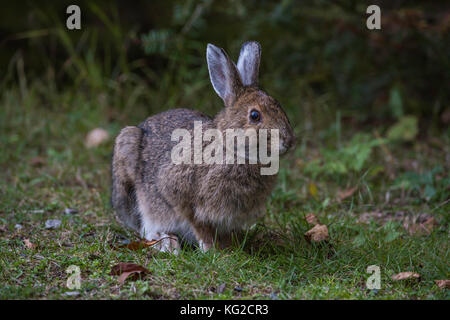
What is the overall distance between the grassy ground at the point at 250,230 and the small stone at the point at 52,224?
0.20 feet

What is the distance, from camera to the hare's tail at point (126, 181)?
17.4ft

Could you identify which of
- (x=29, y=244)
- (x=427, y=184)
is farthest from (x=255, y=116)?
(x=427, y=184)

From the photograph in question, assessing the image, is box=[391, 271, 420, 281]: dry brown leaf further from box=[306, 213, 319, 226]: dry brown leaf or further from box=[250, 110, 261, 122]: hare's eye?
box=[250, 110, 261, 122]: hare's eye

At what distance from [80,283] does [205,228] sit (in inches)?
47.8

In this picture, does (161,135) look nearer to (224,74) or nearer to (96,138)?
(224,74)

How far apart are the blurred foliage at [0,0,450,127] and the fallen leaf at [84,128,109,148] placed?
114 centimetres

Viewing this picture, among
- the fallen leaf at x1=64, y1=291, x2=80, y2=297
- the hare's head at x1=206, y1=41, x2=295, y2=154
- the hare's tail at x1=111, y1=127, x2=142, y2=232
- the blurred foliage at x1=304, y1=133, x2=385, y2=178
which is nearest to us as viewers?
the fallen leaf at x1=64, y1=291, x2=80, y2=297

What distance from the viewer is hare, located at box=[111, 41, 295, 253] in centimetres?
454

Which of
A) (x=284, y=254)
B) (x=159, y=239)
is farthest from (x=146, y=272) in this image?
(x=284, y=254)

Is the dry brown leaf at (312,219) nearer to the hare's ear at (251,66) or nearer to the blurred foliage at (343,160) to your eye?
the blurred foliage at (343,160)

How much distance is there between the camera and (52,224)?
205 inches

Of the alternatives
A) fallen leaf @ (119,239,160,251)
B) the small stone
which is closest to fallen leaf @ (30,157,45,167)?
the small stone

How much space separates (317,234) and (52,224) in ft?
7.98

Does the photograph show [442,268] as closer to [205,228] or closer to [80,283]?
[205,228]
